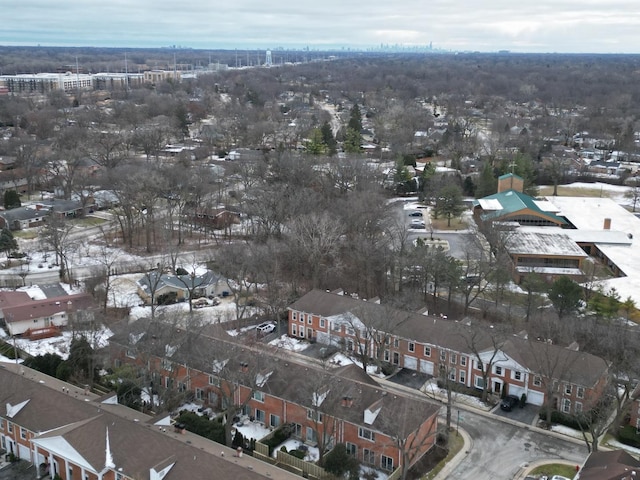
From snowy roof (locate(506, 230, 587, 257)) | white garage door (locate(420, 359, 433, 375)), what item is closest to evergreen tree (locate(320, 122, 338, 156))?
snowy roof (locate(506, 230, 587, 257))

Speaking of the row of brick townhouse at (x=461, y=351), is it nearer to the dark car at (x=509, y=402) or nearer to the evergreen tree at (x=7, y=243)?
the dark car at (x=509, y=402)

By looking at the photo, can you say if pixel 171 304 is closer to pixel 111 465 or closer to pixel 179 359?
pixel 179 359

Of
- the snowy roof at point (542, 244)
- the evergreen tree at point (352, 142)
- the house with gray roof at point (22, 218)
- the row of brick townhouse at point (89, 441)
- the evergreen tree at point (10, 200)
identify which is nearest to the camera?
the row of brick townhouse at point (89, 441)

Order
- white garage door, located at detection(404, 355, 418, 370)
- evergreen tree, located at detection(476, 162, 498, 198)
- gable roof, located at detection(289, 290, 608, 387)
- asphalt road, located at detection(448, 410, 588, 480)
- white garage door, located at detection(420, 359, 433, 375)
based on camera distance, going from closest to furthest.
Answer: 1. asphalt road, located at detection(448, 410, 588, 480)
2. gable roof, located at detection(289, 290, 608, 387)
3. white garage door, located at detection(420, 359, 433, 375)
4. white garage door, located at detection(404, 355, 418, 370)
5. evergreen tree, located at detection(476, 162, 498, 198)

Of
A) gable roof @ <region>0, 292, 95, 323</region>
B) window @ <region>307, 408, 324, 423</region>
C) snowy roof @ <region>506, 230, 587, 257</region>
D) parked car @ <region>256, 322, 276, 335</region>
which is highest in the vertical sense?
snowy roof @ <region>506, 230, 587, 257</region>

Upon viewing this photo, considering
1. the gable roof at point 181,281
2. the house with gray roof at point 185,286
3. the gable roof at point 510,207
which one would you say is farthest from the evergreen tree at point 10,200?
the gable roof at point 510,207

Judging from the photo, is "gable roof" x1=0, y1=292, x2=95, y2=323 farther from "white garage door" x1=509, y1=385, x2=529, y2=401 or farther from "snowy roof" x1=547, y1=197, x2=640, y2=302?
"snowy roof" x1=547, y1=197, x2=640, y2=302
